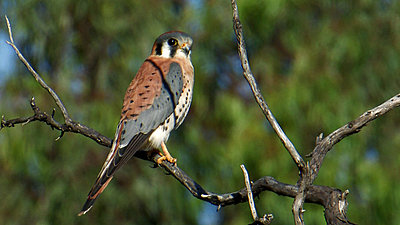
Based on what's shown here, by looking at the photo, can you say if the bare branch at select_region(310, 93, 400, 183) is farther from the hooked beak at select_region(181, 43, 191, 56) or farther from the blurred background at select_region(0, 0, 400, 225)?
the blurred background at select_region(0, 0, 400, 225)

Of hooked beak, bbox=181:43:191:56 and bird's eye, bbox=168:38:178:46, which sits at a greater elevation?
bird's eye, bbox=168:38:178:46

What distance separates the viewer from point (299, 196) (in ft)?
5.78

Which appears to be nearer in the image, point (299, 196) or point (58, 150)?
point (299, 196)

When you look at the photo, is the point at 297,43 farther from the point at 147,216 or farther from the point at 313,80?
the point at 147,216

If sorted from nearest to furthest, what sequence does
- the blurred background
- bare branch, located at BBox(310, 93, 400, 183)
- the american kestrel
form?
bare branch, located at BBox(310, 93, 400, 183) → the american kestrel → the blurred background

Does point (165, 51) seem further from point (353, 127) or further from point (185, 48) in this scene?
point (353, 127)

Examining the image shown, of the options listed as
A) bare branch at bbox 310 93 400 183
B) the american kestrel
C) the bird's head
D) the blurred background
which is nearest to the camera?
bare branch at bbox 310 93 400 183

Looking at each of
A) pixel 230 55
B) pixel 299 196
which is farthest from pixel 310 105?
pixel 299 196

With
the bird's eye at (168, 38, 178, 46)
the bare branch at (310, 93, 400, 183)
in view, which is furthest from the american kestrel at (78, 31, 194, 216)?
the bare branch at (310, 93, 400, 183)

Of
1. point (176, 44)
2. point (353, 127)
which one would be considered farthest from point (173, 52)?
point (353, 127)

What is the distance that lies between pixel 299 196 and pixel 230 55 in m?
4.74

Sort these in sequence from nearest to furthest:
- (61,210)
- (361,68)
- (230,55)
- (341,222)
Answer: (341,222) < (61,210) < (361,68) < (230,55)

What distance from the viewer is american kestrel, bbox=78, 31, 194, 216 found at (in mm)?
2869

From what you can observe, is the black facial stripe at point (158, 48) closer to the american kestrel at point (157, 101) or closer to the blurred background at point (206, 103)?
the american kestrel at point (157, 101)
